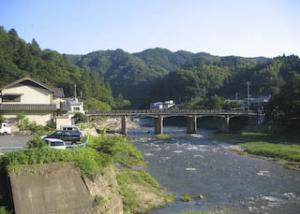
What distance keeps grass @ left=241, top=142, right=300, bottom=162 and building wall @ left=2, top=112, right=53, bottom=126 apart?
23.7 meters

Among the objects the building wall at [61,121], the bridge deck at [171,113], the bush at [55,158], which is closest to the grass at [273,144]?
Result: the bridge deck at [171,113]

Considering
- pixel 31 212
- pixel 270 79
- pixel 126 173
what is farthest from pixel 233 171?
pixel 270 79

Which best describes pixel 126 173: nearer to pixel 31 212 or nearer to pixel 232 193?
pixel 232 193

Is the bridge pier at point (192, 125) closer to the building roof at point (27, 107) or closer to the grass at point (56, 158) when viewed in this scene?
the building roof at point (27, 107)

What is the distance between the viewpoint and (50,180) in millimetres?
16578

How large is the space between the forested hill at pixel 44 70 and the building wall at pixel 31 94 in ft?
140

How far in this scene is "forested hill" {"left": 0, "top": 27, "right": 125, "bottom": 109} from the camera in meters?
90.4

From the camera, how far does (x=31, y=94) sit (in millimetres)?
40656

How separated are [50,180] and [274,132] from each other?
174 ft

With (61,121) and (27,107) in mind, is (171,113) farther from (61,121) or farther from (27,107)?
(27,107)

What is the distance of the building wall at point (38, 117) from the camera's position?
3847cm

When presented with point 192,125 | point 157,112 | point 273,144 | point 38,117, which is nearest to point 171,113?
point 157,112

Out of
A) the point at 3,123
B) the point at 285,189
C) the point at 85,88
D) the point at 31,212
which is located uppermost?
the point at 85,88

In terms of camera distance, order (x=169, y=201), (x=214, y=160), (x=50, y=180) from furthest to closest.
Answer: (x=214, y=160) → (x=169, y=201) → (x=50, y=180)
